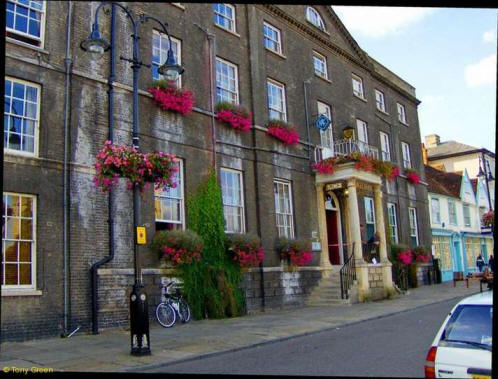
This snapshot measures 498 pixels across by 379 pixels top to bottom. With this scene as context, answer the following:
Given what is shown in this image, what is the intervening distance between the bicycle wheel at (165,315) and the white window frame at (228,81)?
759 cm

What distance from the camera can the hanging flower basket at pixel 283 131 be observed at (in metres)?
Answer: 20.4

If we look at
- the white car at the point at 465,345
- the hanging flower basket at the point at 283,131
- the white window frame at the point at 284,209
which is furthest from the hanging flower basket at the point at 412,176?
the white car at the point at 465,345

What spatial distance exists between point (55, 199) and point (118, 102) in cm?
357

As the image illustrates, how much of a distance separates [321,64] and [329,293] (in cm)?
1085

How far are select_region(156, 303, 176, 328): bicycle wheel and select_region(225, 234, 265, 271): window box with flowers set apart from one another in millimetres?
3038

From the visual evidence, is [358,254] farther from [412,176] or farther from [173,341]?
[173,341]

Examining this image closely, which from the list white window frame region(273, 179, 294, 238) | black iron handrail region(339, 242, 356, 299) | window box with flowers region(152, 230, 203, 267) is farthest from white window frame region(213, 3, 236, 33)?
black iron handrail region(339, 242, 356, 299)

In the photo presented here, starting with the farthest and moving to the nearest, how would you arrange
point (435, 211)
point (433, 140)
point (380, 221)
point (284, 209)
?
point (433, 140), point (435, 211), point (380, 221), point (284, 209)

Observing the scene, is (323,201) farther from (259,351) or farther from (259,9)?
(259,351)

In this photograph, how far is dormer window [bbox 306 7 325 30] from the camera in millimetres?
24645

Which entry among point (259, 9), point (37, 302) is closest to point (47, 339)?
point (37, 302)

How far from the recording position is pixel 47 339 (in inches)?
493

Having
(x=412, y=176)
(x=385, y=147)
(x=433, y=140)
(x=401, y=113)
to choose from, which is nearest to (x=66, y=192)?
(x=385, y=147)

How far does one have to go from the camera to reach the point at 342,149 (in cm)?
2462
